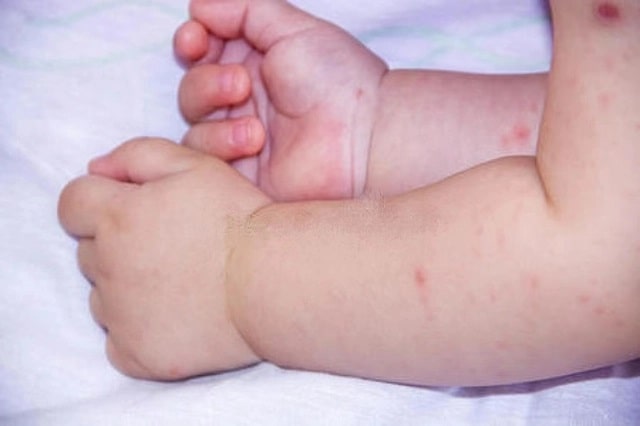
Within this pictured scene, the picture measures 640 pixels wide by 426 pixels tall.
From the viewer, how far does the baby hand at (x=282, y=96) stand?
101 centimetres

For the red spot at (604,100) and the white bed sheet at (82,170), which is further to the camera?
the white bed sheet at (82,170)

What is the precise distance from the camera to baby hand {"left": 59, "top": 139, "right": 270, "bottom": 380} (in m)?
0.92

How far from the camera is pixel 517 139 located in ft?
3.09

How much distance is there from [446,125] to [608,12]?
29 centimetres

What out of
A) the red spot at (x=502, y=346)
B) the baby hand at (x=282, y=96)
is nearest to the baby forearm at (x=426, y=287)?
the red spot at (x=502, y=346)

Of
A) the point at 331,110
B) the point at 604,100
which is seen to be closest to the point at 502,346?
the point at 604,100

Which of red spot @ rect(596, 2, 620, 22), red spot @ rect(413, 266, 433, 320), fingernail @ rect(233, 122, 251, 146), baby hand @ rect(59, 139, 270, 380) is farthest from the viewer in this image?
fingernail @ rect(233, 122, 251, 146)

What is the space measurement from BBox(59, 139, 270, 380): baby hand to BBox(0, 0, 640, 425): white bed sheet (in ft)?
0.10

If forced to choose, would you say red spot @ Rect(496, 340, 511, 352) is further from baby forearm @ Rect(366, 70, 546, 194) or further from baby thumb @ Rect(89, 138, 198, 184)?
baby thumb @ Rect(89, 138, 198, 184)

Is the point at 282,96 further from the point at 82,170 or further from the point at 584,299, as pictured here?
the point at 584,299

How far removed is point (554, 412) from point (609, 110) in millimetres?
290

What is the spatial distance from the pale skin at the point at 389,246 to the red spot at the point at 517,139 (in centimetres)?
2

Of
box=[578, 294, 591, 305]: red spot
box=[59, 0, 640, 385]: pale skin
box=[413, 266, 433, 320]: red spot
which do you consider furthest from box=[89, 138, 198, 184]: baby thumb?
box=[578, 294, 591, 305]: red spot

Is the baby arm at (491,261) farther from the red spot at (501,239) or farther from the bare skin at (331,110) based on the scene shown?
the bare skin at (331,110)
